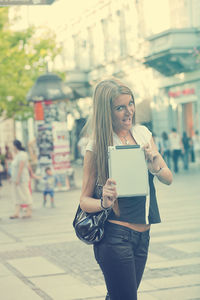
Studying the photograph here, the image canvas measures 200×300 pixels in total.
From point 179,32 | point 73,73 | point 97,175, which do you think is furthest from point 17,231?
point 73,73

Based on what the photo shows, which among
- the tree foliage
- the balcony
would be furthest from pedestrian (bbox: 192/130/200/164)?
the tree foliage

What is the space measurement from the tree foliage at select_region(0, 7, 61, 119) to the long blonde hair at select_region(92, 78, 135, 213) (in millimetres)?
27873

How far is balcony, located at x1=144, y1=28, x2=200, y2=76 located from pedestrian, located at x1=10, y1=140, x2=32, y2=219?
1523 cm

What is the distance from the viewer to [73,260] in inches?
315

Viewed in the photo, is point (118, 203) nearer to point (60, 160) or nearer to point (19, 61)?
point (60, 160)

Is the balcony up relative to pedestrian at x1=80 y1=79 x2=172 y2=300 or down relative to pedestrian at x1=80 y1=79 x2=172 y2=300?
up

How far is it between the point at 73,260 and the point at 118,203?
14.7 ft

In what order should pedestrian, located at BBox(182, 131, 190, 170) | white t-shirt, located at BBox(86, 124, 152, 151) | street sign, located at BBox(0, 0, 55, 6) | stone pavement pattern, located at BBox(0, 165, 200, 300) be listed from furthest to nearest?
pedestrian, located at BBox(182, 131, 190, 170) < street sign, located at BBox(0, 0, 55, 6) < stone pavement pattern, located at BBox(0, 165, 200, 300) < white t-shirt, located at BBox(86, 124, 152, 151)

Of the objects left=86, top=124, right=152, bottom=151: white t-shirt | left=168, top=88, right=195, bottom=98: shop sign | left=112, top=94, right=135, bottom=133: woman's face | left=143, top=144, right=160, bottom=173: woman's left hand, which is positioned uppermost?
left=168, top=88, right=195, bottom=98: shop sign

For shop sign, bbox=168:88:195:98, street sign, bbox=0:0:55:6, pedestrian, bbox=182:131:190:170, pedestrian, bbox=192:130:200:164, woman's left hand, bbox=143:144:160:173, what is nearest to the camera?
woman's left hand, bbox=143:144:160:173

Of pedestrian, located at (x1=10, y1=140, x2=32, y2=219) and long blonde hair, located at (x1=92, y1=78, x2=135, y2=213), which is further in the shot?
pedestrian, located at (x1=10, y1=140, x2=32, y2=219)

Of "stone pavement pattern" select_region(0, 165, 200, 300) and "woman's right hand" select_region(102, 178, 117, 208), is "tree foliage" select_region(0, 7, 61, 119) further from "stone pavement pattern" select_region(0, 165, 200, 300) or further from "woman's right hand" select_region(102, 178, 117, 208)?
"woman's right hand" select_region(102, 178, 117, 208)

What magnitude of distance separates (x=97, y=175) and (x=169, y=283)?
119 inches

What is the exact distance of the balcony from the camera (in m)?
27.9
